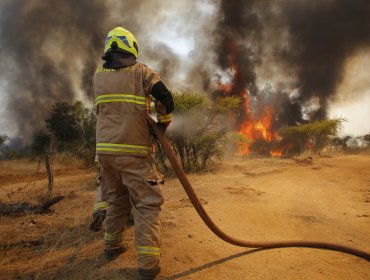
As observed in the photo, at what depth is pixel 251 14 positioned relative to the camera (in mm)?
26125

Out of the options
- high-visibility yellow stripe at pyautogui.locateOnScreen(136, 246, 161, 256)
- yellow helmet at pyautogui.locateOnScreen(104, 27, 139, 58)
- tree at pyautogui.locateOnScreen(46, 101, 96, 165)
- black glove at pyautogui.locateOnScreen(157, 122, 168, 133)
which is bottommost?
high-visibility yellow stripe at pyautogui.locateOnScreen(136, 246, 161, 256)

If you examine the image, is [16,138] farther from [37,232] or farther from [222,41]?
[37,232]

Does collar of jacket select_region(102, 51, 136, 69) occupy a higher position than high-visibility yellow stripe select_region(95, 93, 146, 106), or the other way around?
collar of jacket select_region(102, 51, 136, 69)

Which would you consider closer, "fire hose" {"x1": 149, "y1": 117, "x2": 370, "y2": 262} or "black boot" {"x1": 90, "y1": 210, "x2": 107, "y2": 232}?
"fire hose" {"x1": 149, "y1": 117, "x2": 370, "y2": 262}

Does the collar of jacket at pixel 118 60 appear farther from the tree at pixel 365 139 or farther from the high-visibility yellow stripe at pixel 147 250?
the tree at pixel 365 139

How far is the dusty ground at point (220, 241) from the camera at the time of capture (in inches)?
108

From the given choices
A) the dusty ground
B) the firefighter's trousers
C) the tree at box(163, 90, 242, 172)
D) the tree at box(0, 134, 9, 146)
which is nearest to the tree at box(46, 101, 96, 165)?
the tree at box(0, 134, 9, 146)

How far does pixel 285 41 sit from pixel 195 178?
21667 millimetres

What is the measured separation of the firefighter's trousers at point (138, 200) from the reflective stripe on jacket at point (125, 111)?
11 cm

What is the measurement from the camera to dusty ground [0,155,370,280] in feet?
9.00

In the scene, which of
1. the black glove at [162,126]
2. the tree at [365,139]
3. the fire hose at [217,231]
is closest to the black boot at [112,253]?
the fire hose at [217,231]

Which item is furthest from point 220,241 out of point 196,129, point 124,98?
point 196,129

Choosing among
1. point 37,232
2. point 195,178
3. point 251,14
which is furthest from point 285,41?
point 37,232

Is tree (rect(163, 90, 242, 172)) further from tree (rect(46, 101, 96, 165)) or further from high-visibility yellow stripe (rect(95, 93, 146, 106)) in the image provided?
tree (rect(46, 101, 96, 165))
